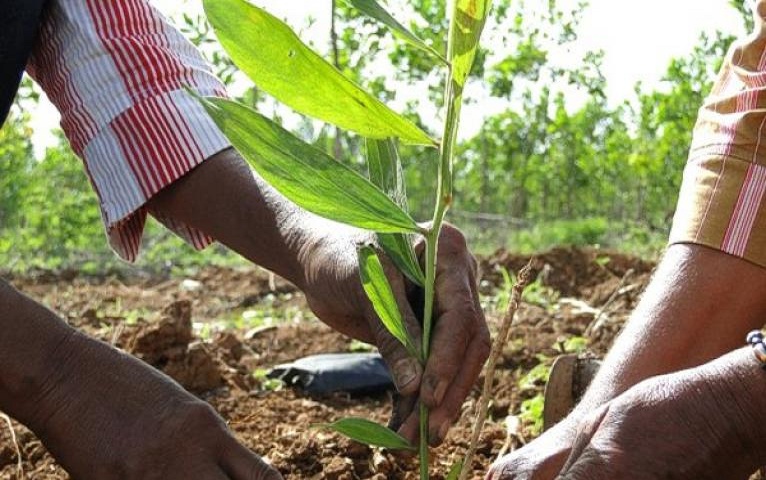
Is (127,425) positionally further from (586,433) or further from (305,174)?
(586,433)

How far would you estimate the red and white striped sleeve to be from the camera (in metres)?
1.54

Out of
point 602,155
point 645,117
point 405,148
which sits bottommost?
point 405,148

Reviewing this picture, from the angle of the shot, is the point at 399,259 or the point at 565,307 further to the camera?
the point at 565,307

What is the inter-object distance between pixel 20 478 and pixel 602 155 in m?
12.2

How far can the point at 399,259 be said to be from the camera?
118cm

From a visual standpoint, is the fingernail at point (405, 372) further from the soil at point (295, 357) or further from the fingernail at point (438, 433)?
the soil at point (295, 357)

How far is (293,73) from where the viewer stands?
0.99m

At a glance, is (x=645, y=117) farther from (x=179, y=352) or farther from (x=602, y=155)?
(x=179, y=352)

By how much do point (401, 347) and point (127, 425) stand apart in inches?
12.4

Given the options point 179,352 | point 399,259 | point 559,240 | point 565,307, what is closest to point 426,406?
point 399,259

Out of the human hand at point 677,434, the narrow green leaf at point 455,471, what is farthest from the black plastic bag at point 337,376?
the human hand at point 677,434

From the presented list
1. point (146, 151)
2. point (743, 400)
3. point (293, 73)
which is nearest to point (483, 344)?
point (743, 400)

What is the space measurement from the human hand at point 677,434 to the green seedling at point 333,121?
23 centimetres

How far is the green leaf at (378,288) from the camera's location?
1.11 meters
